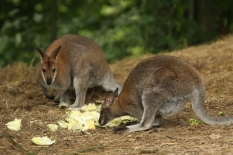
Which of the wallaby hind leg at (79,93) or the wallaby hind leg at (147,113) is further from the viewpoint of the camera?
the wallaby hind leg at (79,93)

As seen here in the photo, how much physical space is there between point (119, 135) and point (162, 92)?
2.54 feet

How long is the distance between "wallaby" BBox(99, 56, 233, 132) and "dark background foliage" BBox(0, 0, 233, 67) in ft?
19.0

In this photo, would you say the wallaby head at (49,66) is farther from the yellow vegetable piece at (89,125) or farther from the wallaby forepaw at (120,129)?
the wallaby forepaw at (120,129)

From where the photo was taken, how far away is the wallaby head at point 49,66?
27.2 ft

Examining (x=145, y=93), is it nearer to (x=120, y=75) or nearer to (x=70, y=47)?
(x=70, y=47)

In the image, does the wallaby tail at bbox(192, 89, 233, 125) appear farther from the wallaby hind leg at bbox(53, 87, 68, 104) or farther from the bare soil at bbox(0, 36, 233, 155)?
the wallaby hind leg at bbox(53, 87, 68, 104)

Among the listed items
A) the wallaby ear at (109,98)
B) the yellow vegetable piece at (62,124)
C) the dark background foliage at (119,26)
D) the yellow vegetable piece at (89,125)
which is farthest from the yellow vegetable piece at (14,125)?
the dark background foliage at (119,26)

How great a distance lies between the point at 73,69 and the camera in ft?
28.3

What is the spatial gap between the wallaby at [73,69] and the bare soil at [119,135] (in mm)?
345

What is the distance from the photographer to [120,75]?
10.1 metres

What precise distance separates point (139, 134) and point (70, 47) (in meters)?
2.84

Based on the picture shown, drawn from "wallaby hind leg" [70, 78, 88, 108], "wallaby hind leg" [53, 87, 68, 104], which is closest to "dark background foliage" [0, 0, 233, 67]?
"wallaby hind leg" [53, 87, 68, 104]

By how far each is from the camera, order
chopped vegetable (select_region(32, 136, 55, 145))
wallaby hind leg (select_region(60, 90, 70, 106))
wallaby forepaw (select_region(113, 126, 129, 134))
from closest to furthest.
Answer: chopped vegetable (select_region(32, 136, 55, 145))
wallaby forepaw (select_region(113, 126, 129, 134))
wallaby hind leg (select_region(60, 90, 70, 106))

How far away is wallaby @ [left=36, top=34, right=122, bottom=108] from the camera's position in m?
8.36
